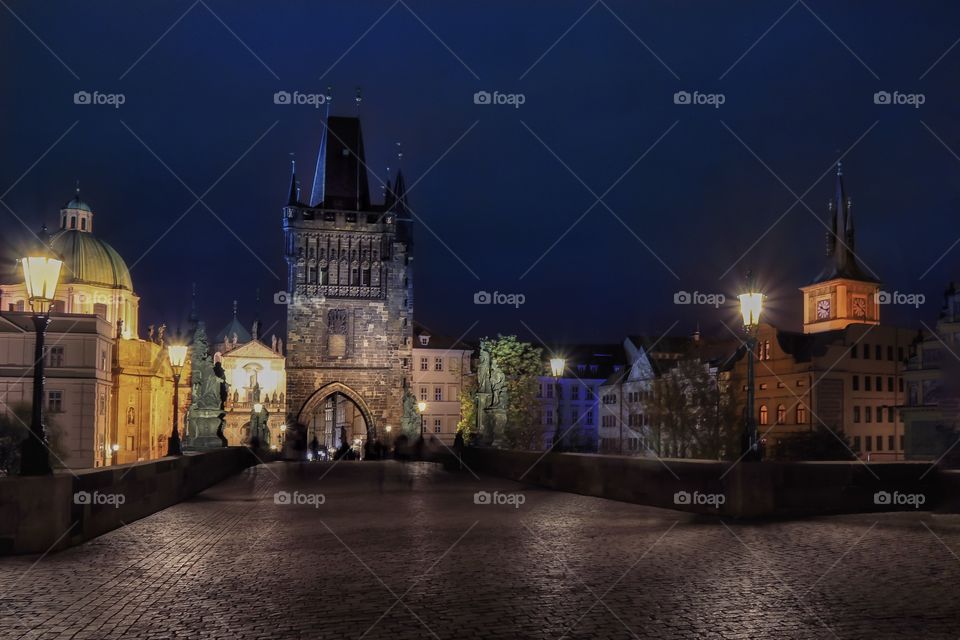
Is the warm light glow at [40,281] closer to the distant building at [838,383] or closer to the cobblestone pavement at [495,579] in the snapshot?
the cobblestone pavement at [495,579]

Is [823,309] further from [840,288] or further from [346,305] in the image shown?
[346,305]

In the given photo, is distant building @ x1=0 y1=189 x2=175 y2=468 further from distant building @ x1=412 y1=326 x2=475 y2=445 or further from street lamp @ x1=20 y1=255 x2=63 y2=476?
street lamp @ x1=20 y1=255 x2=63 y2=476

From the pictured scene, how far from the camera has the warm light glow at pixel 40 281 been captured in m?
12.9

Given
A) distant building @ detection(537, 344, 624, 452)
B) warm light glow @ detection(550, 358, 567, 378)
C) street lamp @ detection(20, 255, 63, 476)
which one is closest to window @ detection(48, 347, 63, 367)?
distant building @ detection(537, 344, 624, 452)

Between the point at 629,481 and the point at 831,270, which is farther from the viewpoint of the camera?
the point at 831,270

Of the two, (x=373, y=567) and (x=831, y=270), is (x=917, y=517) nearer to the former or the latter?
(x=373, y=567)

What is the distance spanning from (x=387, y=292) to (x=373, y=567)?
67.7m

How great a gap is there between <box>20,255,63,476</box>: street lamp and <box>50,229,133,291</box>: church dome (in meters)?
80.4

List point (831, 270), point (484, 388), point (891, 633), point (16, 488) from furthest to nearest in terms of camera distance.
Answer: point (831, 270) < point (484, 388) < point (16, 488) < point (891, 633)

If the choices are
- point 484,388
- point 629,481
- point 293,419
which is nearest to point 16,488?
point 629,481

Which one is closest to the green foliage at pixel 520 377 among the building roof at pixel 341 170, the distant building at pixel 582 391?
the building roof at pixel 341 170

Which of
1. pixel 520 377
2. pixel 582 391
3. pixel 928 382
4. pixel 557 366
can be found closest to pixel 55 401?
pixel 520 377

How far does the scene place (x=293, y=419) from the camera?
2894 inches

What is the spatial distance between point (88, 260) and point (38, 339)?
84296 mm
